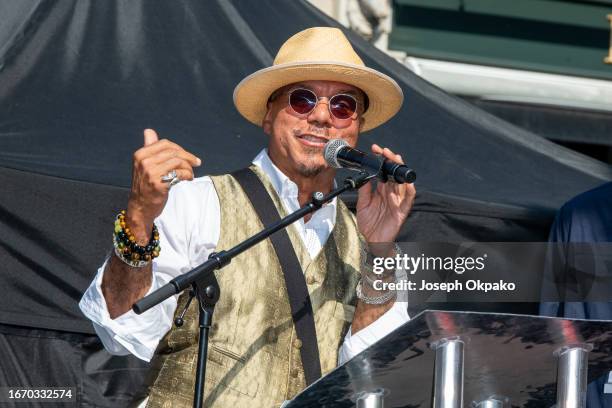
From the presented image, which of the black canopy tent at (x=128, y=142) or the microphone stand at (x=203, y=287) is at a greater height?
the black canopy tent at (x=128, y=142)

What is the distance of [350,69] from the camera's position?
12.9 feet

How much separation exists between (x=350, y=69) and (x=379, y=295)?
28.8 inches

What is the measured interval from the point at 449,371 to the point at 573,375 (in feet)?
0.89

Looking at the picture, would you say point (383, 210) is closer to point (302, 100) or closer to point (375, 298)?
point (375, 298)

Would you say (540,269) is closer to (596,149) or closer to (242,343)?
(242,343)

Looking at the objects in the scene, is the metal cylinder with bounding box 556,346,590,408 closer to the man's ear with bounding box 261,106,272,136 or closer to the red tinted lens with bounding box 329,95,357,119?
the red tinted lens with bounding box 329,95,357,119

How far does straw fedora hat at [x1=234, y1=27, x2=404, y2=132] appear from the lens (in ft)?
12.8

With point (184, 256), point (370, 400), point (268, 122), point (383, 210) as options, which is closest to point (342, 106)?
point (268, 122)

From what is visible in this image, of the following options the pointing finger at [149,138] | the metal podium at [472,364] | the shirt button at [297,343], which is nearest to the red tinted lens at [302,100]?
the shirt button at [297,343]

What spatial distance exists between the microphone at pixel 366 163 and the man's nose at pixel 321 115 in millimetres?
308

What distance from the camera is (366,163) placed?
10.7 ft

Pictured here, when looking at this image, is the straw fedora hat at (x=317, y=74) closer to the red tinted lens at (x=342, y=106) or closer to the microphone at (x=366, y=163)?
the red tinted lens at (x=342, y=106)

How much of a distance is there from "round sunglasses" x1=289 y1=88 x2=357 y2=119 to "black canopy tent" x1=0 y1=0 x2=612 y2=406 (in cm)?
62

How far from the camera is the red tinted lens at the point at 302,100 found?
12.6 ft
